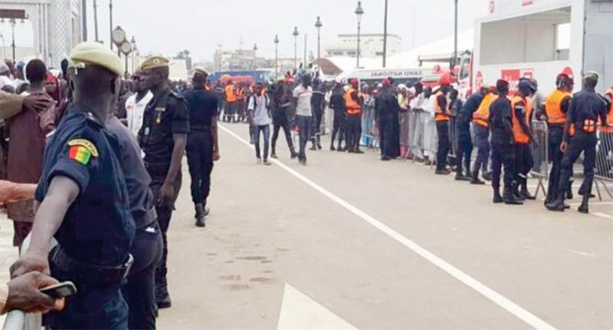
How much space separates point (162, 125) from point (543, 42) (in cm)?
1649

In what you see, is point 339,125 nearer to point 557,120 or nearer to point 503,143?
point 503,143

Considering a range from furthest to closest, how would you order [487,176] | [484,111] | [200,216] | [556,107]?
[487,176], [484,111], [556,107], [200,216]

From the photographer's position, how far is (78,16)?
136ft

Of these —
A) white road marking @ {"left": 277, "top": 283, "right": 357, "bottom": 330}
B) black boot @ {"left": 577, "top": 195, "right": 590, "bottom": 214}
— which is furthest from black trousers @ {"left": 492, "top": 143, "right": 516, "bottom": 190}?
white road marking @ {"left": 277, "top": 283, "right": 357, "bottom": 330}

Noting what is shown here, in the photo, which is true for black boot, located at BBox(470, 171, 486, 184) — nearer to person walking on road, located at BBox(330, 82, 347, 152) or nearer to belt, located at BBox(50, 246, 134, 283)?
person walking on road, located at BBox(330, 82, 347, 152)

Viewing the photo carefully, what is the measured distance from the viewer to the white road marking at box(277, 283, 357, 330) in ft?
22.3

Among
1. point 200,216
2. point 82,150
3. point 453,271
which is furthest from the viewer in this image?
point 200,216

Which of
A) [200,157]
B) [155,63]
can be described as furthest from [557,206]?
[155,63]

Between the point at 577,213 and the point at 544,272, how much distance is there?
418 centimetres

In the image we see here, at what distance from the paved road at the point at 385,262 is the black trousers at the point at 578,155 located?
0.47 meters

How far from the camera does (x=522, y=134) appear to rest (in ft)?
44.4

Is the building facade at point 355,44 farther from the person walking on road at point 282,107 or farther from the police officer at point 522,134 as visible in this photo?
the police officer at point 522,134

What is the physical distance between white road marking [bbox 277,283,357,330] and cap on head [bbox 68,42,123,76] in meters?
3.30

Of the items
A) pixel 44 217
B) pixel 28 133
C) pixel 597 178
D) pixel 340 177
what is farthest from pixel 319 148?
pixel 44 217
